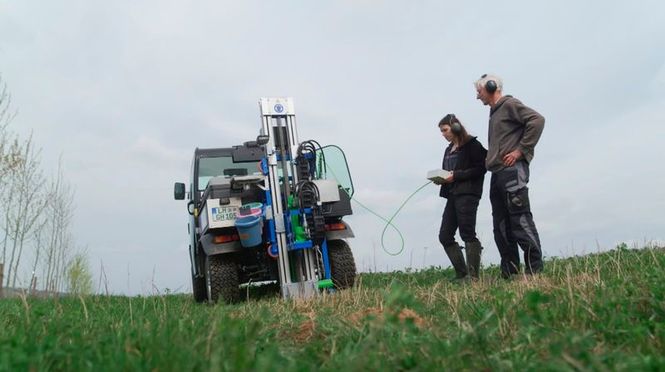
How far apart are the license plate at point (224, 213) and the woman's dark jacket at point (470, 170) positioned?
2.49 m

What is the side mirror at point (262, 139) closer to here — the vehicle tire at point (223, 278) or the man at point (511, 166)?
the vehicle tire at point (223, 278)

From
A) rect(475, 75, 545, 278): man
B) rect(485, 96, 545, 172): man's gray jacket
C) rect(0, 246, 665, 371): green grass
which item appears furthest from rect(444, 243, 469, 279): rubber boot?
rect(0, 246, 665, 371): green grass

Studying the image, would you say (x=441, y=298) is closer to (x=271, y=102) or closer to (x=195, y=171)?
(x=271, y=102)

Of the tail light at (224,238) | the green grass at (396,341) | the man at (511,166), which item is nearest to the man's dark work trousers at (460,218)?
the man at (511,166)

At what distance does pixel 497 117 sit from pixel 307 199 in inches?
86.9

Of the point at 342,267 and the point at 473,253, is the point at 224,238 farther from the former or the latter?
the point at 473,253

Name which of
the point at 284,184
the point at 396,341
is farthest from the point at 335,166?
the point at 396,341

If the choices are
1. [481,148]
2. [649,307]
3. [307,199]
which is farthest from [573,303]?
[307,199]

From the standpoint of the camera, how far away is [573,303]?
2.74m

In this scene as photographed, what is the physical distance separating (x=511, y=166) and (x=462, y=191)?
80 centimetres

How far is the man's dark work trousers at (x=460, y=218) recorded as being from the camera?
6109 mm

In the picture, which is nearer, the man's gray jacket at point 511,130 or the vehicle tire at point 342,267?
the man's gray jacket at point 511,130

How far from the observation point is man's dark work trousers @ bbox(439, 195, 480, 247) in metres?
6.11

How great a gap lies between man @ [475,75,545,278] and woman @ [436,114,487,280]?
1.04 feet
